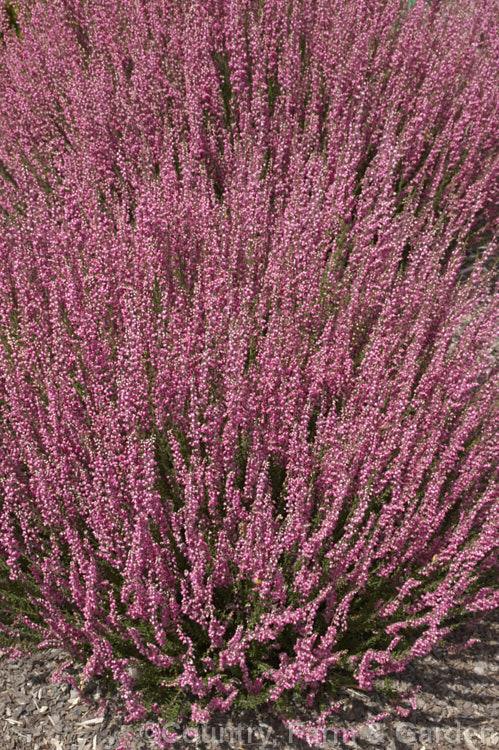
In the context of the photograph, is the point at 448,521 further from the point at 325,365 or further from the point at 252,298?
the point at 252,298

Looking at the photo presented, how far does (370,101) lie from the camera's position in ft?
13.4

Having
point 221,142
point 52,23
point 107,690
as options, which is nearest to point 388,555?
point 107,690

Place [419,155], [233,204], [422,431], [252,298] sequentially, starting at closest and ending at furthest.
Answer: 1. [422,431]
2. [252,298]
3. [233,204]
4. [419,155]

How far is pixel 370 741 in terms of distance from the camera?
89.9 inches

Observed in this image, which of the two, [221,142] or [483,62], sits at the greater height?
[483,62]

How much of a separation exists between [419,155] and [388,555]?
2739 millimetres

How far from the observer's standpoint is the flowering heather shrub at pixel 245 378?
2215mm

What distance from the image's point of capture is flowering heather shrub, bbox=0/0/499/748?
2.21m

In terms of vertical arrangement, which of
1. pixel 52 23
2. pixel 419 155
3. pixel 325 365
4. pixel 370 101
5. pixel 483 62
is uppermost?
pixel 52 23

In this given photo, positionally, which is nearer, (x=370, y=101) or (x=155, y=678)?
(x=155, y=678)

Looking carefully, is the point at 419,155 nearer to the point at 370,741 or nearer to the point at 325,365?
the point at 325,365

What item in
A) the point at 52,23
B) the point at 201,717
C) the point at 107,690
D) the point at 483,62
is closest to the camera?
the point at 201,717

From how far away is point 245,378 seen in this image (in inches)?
100

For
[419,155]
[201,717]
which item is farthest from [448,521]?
[419,155]
